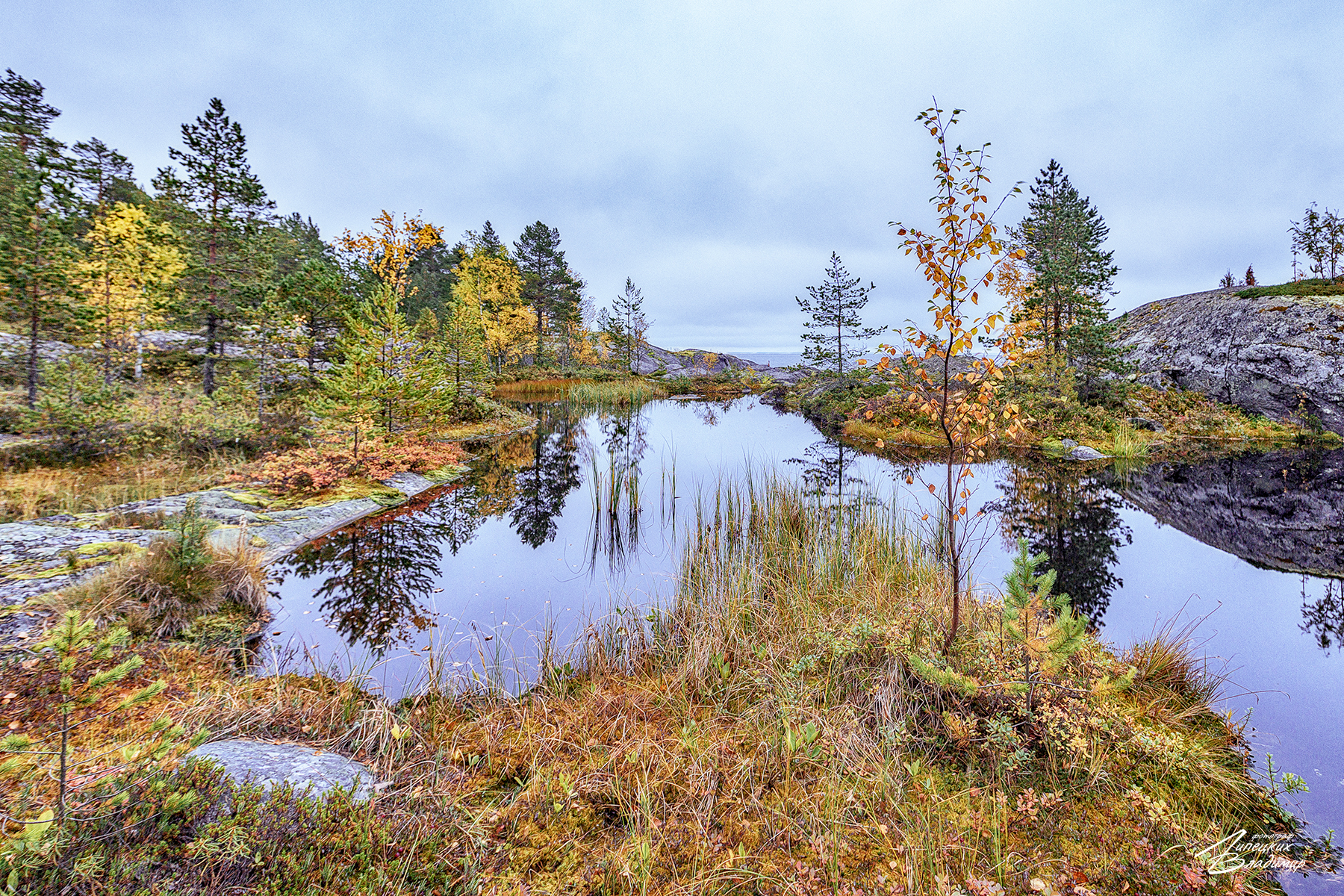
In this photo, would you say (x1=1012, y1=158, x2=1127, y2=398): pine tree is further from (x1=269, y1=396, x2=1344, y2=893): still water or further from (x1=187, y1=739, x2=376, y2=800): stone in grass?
(x1=187, y1=739, x2=376, y2=800): stone in grass

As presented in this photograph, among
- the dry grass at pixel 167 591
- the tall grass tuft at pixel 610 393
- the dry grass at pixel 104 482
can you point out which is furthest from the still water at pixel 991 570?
the tall grass tuft at pixel 610 393

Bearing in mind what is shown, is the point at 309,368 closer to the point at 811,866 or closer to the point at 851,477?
the point at 851,477

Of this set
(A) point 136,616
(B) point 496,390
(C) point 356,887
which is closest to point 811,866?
(C) point 356,887

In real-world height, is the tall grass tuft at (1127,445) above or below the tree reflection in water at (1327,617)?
above

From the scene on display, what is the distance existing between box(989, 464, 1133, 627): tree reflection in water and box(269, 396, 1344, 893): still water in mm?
Answer: 35

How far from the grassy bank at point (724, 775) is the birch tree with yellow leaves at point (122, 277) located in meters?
11.0

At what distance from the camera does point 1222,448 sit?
1302 cm

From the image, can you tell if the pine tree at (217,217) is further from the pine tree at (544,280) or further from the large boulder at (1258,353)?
the large boulder at (1258,353)

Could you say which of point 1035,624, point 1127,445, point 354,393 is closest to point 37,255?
point 354,393

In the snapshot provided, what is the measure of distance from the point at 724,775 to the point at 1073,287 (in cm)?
1882

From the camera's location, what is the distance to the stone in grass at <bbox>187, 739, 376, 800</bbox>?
6.73 feet

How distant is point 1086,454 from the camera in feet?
41.3

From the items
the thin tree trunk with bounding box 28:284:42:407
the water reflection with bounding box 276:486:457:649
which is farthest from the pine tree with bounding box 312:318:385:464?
the thin tree trunk with bounding box 28:284:42:407

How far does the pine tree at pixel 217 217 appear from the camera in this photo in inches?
438
